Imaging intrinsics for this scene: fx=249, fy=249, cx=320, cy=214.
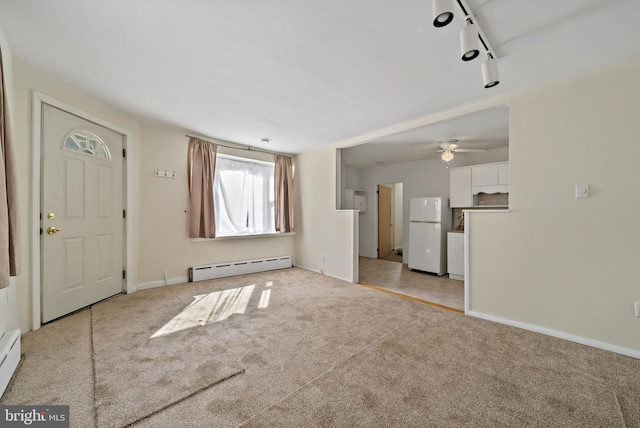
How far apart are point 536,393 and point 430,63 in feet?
8.22

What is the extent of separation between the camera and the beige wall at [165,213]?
363 centimetres

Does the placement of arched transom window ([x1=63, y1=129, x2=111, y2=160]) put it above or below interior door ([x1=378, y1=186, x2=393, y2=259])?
above

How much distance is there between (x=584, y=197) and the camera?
87.3 inches

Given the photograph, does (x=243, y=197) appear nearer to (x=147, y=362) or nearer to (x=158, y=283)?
(x=158, y=283)

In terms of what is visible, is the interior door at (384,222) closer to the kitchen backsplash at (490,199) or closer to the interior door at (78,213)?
the kitchen backsplash at (490,199)

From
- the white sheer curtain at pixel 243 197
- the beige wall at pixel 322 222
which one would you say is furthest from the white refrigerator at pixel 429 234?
the white sheer curtain at pixel 243 197

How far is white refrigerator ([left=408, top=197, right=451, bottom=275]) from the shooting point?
4871 mm

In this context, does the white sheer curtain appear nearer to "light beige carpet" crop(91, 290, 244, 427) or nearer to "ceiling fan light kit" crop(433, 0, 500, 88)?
"light beige carpet" crop(91, 290, 244, 427)

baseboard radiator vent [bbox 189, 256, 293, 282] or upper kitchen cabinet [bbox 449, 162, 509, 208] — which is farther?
upper kitchen cabinet [bbox 449, 162, 509, 208]

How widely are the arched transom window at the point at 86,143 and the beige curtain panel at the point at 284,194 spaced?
104 inches

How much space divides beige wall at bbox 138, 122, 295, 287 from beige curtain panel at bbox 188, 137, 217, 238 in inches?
4.8

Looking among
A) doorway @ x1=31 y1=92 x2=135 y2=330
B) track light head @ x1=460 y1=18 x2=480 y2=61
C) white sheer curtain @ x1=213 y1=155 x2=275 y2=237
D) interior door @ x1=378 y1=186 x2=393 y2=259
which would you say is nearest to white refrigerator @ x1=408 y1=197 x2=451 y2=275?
interior door @ x1=378 y1=186 x2=393 y2=259

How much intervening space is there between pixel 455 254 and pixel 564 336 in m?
2.36

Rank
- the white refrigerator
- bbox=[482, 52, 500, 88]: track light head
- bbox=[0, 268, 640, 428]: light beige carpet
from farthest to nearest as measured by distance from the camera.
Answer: the white refrigerator, bbox=[482, 52, 500, 88]: track light head, bbox=[0, 268, 640, 428]: light beige carpet
